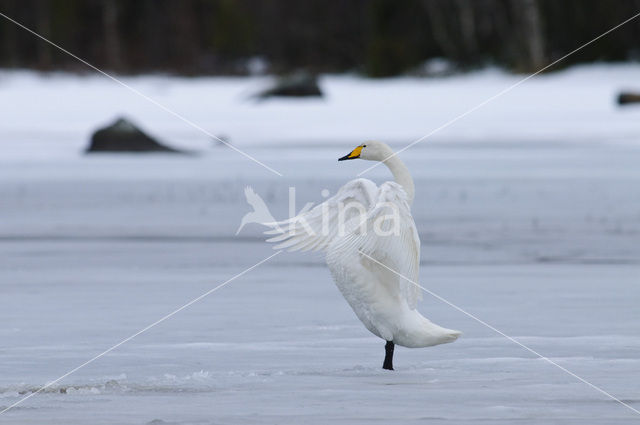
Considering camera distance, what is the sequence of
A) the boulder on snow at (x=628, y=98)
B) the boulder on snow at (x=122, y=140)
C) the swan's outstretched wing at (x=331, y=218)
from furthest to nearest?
the boulder on snow at (x=628, y=98) < the boulder on snow at (x=122, y=140) < the swan's outstretched wing at (x=331, y=218)

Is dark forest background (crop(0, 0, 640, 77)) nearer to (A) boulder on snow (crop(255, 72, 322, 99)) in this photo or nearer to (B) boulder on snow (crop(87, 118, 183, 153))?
(A) boulder on snow (crop(255, 72, 322, 99))

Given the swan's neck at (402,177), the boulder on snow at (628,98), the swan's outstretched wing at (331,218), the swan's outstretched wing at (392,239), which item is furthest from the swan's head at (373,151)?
the boulder on snow at (628,98)

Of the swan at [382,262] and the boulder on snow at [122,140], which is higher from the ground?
the boulder on snow at [122,140]

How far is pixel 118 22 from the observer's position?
71812mm

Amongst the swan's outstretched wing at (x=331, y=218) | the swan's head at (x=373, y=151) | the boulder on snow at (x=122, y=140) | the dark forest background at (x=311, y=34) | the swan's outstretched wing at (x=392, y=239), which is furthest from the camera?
the dark forest background at (x=311, y=34)

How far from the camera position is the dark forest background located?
4256 centimetres

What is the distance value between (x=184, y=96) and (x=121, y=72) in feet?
70.5

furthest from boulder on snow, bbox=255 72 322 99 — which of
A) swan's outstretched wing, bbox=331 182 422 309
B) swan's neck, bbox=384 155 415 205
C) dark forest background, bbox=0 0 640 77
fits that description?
swan's outstretched wing, bbox=331 182 422 309

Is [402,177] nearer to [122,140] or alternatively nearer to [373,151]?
[373,151]

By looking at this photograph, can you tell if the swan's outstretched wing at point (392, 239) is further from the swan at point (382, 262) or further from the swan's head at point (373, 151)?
the swan's head at point (373, 151)

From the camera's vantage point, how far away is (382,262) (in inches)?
233

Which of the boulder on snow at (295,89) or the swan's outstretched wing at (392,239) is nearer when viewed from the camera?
the swan's outstretched wing at (392,239)

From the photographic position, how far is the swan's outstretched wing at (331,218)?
602 centimetres

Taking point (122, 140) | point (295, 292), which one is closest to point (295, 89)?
point (122, 140)
